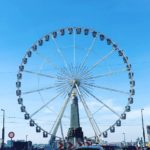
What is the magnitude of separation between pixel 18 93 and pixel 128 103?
15.0 metres

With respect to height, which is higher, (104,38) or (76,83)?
(104,38)

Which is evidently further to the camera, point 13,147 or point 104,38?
point 13,147

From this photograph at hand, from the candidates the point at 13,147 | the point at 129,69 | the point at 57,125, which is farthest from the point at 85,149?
the point at 13,147

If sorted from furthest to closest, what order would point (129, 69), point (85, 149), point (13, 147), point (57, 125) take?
point (13, 147) < point (129, 69) < point (57, 125) < point (85, 149)

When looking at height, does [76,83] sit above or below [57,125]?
above

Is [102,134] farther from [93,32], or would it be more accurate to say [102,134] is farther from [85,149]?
[85,149]

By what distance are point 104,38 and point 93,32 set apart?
1.81m

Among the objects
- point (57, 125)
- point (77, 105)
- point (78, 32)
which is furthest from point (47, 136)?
point (78, 32)

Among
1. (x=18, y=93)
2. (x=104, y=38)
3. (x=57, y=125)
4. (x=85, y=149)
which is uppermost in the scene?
(x=104, y=38)

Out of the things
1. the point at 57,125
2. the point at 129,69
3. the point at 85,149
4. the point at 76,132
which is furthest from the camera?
the point at 129,69

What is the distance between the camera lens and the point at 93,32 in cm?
5688

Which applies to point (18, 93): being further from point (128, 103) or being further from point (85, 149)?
point (85, 149)

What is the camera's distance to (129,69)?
5528cm

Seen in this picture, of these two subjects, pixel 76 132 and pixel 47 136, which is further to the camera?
pixel 47 136
